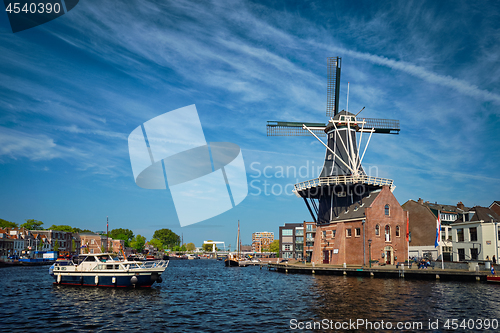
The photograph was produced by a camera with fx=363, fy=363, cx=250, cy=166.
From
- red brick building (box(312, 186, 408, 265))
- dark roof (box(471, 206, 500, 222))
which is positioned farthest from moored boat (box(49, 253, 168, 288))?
dark roof (box(471, 206, 500, 222))

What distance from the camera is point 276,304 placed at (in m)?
30.5

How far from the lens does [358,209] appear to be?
64.0 metres

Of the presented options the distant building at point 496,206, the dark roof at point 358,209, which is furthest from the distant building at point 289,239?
the dark roof at point 358,209

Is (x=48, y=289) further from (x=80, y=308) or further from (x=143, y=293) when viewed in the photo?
(x=80, y=308)

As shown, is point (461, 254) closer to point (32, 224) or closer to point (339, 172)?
point (339, 172)

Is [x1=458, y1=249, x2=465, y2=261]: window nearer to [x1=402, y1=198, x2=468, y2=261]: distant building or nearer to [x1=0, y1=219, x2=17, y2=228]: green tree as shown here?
[x1=402, y1=198, x2=468, y2=261]: distant building

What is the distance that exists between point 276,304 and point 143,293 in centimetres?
1435

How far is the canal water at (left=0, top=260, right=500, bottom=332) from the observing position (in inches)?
873

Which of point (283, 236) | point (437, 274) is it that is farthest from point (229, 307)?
point (283, 236)

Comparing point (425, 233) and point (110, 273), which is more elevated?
point (425, 233)

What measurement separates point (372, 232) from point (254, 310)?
3871cm

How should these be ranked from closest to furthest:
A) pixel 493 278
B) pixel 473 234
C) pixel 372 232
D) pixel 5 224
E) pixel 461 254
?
pixel 493 278 < pixel 372 232 < pixel 473 234 < pixel 461 254 < pixel 5 224

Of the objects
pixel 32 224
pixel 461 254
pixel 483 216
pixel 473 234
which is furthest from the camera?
pixel 32 224

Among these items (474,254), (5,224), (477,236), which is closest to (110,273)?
(477,236)
